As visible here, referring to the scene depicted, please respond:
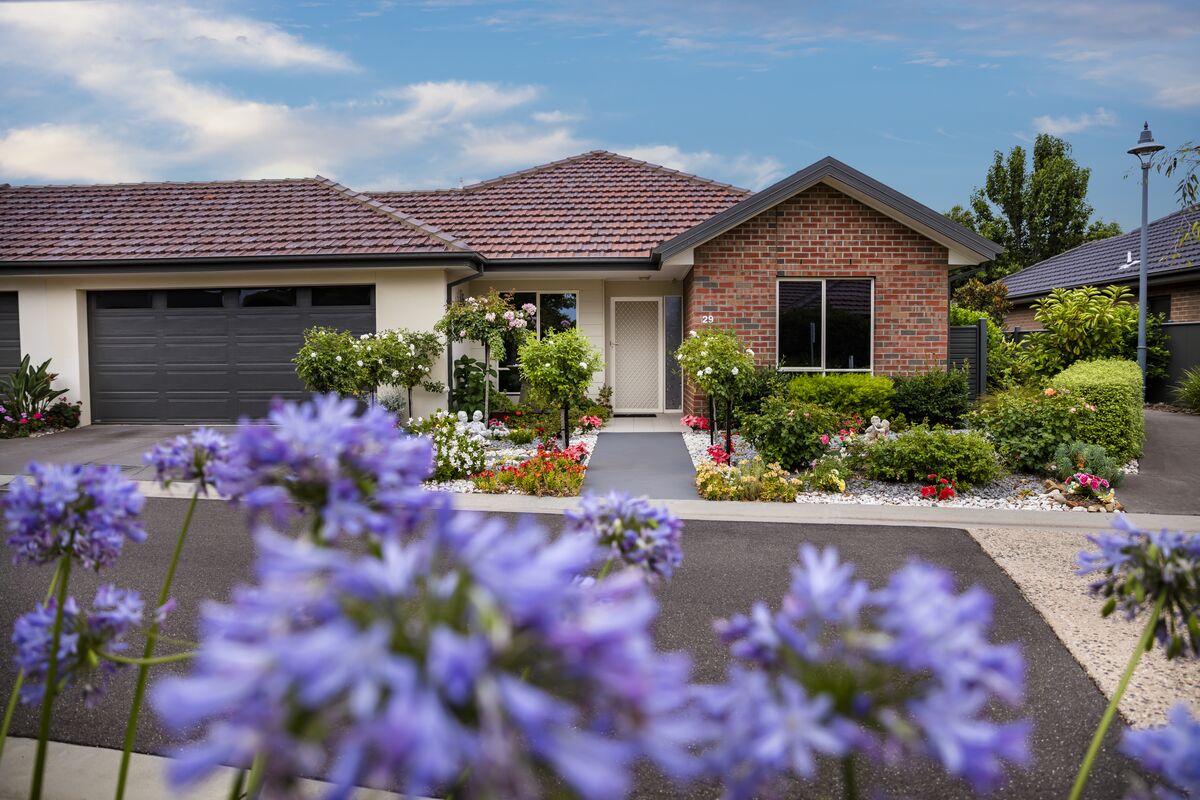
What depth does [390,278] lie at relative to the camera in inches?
574

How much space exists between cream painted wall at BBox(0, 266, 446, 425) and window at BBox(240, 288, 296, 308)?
0.16 metres

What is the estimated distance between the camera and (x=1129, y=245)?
2459 cm

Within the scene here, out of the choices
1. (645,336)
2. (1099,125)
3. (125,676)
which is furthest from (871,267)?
(1099,125)

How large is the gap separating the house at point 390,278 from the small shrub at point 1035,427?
3.75m

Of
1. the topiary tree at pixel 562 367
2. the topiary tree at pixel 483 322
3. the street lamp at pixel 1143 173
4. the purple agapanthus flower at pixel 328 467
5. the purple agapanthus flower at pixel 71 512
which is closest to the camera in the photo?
the purple agapanthus flower at pixel 328 467

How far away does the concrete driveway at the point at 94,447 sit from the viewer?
11281 millimetres

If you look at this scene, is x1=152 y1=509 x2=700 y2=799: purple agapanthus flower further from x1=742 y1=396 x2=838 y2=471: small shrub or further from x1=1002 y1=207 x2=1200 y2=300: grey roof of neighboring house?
x1=1002 y1=207 x2=1200 y2=300: grey roof of neighboring house

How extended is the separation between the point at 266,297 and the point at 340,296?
139 centimetres

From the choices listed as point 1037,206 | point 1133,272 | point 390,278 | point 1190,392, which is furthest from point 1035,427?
point 1037,206

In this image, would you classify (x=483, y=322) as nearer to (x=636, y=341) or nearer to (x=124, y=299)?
(x=636, y=341)

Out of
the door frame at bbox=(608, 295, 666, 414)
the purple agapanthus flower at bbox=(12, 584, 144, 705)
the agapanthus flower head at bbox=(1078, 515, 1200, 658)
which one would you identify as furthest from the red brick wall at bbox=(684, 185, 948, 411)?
the purple agapanthus flower at bbox=(12, 584, 144, 705)

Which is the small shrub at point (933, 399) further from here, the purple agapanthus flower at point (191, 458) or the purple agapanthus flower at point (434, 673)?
the purple agapanthus flower at point (434, 673)

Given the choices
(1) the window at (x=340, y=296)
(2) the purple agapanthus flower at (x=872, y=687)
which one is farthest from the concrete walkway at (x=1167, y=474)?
(1) the window at (x=340, y=296)

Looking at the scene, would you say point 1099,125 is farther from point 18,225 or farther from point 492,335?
point 18,225
